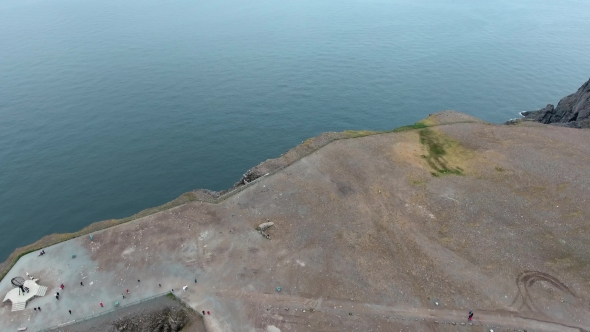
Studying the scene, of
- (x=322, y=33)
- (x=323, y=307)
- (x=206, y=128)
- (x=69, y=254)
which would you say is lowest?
(x=323, y=307)

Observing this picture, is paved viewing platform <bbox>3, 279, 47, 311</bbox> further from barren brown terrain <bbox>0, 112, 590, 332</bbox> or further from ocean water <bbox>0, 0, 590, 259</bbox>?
ocean water <bbox>0, 0, 590, 259</bbox>

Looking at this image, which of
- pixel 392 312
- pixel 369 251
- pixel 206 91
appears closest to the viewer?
pixel 392 312

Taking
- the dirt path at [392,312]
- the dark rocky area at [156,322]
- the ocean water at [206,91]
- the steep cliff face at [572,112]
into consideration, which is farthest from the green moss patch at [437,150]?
the dark rocky area at [156,322]

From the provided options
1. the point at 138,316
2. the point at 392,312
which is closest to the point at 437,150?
the point at 392,312

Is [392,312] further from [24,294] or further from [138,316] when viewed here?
[24,294]

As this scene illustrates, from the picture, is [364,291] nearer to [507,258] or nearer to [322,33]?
[507,258]

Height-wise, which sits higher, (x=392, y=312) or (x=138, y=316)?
(x=138, y=316)

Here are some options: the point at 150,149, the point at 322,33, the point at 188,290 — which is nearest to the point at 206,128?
the point at 150,149
